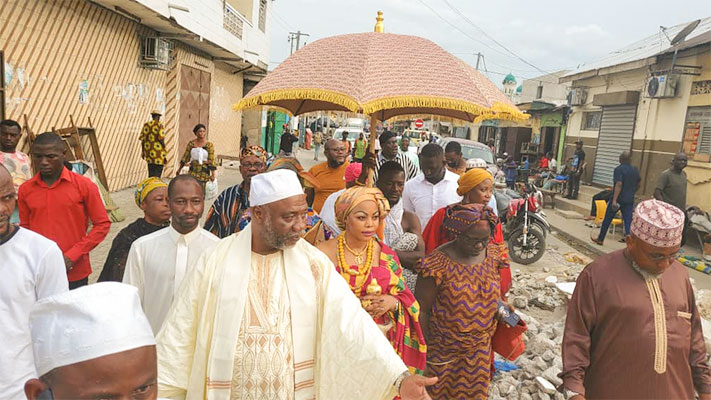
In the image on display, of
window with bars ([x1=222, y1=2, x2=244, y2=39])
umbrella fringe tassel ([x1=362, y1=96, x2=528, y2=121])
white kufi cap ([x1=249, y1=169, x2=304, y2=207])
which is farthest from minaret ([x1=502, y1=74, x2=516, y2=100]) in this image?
white kufi cap ([x1=249, y1=169, x2=304, y2=207])

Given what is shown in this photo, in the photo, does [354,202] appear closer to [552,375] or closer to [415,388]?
[415,388]

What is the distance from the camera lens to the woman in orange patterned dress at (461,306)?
3.10 metres

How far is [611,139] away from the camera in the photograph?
15547 millimetres

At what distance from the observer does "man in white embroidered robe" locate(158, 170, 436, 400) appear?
2.02 m

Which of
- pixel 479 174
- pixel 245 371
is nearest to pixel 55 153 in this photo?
pixel 245 371

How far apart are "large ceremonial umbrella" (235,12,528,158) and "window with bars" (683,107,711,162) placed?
973 cm

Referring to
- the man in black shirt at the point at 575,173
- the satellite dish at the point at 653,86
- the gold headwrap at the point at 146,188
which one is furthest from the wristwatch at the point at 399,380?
the man in black shirt at the point at 575,173

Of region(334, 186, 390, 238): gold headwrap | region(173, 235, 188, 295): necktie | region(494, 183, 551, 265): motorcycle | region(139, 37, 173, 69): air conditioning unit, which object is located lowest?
region(494, 183, 551, 265): motorcycle

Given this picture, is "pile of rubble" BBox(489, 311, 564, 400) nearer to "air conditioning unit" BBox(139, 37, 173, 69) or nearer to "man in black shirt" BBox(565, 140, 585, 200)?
"air conditioning unit" BBox(139, 37, 173, 69)

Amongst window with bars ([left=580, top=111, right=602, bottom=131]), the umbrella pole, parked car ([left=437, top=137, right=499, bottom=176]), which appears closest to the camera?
the umbrella pole

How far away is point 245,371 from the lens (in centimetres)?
208

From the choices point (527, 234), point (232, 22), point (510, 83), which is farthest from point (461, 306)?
point (510, 83)

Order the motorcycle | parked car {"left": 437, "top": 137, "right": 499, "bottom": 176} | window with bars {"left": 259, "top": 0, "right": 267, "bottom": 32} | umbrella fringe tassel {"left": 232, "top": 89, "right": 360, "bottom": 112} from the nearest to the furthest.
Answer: umbrella fringe tassel {"left": 232, "top": 89, "right": 360, "bottom": 112}
the motorcycle
parked car {"left": 437, "top": 137, "right": 499, "bottom": 176}
window with bars {"left": 259, "top": 0, "right": 267, "bottom": 32}

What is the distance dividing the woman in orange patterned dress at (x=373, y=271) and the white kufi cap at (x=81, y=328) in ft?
5.35
